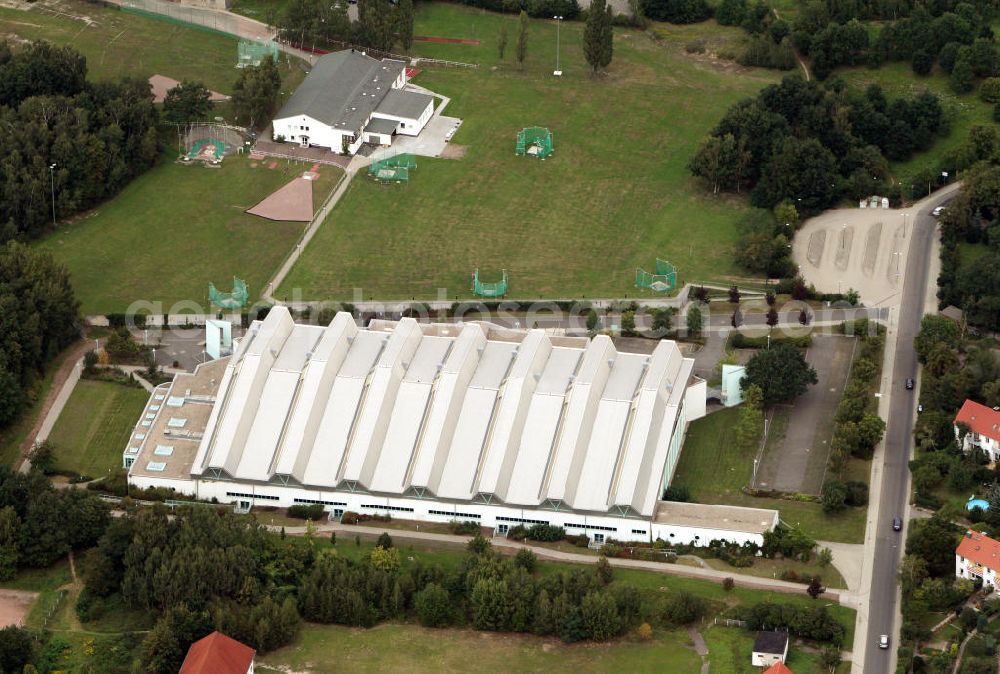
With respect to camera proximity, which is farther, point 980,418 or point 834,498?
point 980,418

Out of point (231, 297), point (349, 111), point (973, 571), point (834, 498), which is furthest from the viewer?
point (349, 111)

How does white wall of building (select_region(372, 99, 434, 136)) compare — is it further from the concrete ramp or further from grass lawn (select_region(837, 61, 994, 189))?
grass lawn (select_region(837, 61, 994, 189))

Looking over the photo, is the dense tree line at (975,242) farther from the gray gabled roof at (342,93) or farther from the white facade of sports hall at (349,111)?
the gray gabled roof at (342,93)

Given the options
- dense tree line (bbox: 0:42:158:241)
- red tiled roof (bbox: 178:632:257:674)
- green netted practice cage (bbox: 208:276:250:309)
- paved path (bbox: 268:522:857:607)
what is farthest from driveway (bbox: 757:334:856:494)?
dense tree line (bbox: 0:42:158:241)

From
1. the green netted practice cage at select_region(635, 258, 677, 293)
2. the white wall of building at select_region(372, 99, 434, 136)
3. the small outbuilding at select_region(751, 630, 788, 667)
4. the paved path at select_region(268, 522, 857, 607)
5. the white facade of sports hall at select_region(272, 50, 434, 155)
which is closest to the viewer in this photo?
the small outbuilding at select_region(751, 630, 788, 667)

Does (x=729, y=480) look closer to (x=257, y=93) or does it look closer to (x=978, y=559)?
(x=978, y=559)

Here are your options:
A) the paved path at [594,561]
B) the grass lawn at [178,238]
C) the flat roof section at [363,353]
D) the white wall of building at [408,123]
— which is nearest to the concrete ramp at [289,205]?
the grass lawn at [178,238]

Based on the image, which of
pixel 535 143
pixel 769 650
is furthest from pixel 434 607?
pixel 535 143
